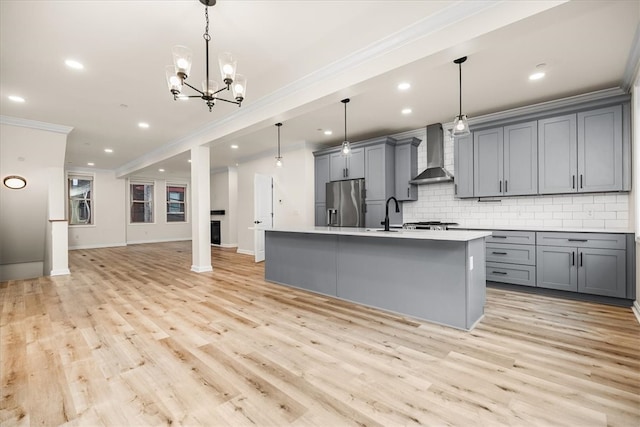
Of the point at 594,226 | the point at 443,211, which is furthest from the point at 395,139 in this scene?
the point at 594,226

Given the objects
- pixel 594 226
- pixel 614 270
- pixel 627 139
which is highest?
pixel 627 139

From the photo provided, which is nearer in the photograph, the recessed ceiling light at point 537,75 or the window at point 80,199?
the recessed ceiling light at point 537,75

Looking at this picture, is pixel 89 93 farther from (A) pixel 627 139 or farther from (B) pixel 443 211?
(A) pixel 627 139

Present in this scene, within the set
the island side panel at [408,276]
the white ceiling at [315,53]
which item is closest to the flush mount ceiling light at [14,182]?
the white ceiling at [315,53]

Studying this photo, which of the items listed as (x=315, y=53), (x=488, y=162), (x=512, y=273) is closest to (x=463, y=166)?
(x=488, y=162)

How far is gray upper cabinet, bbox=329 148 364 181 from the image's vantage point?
19.4ft

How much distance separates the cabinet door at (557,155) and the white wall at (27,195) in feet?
26.8

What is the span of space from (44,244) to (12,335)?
423cm

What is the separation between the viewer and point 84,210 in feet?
33.2

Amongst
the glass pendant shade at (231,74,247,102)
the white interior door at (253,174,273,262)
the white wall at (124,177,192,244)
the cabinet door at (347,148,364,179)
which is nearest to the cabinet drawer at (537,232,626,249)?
the cabinet door at (347,148,364,179)

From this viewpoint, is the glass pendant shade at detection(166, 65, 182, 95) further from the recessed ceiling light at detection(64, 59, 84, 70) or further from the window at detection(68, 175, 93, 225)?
the window at detection(68, 175, 93, 225)

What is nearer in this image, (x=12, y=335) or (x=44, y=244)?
(x=12, y=335)

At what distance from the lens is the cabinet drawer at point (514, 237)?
13.3 ft

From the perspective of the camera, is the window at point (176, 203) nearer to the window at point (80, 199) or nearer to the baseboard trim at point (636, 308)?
the window at point (80, 199)
